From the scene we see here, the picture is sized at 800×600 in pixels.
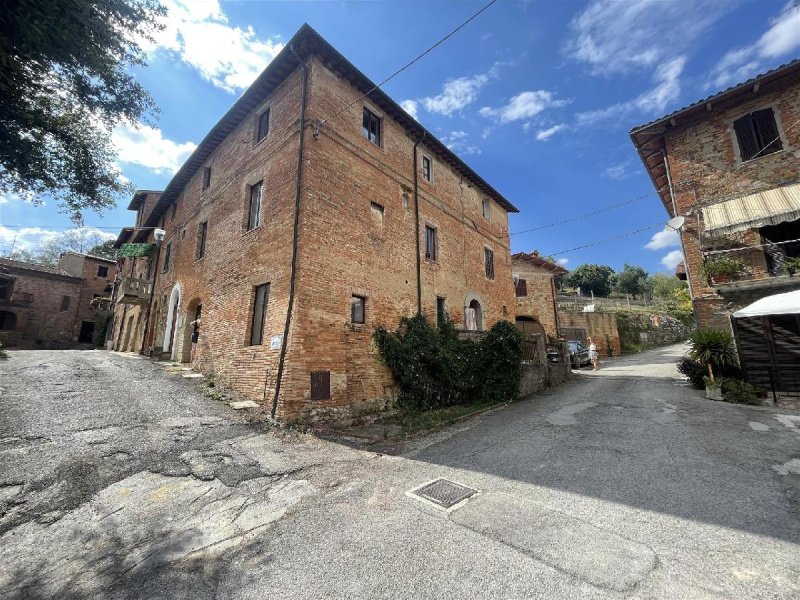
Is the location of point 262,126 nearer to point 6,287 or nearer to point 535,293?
point 535,293

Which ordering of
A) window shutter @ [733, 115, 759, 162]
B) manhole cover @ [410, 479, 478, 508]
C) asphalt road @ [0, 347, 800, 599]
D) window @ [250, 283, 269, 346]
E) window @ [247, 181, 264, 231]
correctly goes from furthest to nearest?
1. window shutter @ [733, 115, 759, 162]
2. window @ [247, 181, 264, 231]
3. window @ [250, 283, 269, 346]
4. manhole cover @ [410, 479, 478, 508]
5. asphalt road @ [0, 347, 800, 599]

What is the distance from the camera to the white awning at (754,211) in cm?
923

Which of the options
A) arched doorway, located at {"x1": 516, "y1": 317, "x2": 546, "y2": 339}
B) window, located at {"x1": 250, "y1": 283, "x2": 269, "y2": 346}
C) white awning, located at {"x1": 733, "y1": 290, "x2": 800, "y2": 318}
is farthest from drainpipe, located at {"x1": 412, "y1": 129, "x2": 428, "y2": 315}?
arched doorway, located at {"x1": 516, "y1": 317, "x2": 546, "y2": 339}

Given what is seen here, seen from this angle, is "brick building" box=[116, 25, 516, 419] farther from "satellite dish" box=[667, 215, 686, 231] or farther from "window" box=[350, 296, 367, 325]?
"satellite dish" box=[667, 215, 686, 231]

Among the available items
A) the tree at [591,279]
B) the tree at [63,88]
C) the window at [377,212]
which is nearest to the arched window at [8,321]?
the tree at [63,88]

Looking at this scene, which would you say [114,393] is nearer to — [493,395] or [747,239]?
[493,395]

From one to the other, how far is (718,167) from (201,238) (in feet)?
61.9

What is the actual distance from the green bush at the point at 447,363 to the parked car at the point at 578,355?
37.9ft

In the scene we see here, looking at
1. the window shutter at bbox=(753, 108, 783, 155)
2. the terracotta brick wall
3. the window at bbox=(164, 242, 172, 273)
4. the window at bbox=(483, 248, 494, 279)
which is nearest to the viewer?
the terracotta brick wall

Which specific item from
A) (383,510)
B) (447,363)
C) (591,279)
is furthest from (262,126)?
(591,279)

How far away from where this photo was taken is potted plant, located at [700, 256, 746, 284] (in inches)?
396

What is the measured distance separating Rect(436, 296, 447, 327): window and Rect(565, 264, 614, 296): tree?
38.6m

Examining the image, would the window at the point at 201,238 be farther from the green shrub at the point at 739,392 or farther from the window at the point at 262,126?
the green shrub at the point at 739,392

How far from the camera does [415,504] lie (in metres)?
4.10
